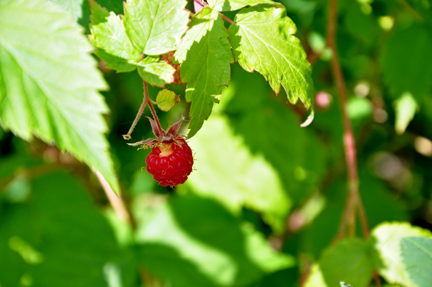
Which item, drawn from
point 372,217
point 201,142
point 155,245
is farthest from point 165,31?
point 372,217

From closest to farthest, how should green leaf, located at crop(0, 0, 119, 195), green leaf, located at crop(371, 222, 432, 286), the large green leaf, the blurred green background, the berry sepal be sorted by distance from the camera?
green leaf, located at crop(0, 0, 119, 195) < the berry sepal < green leaf, located at crop(371, 222, 432, 286) < the blurred green background < the large green leaf

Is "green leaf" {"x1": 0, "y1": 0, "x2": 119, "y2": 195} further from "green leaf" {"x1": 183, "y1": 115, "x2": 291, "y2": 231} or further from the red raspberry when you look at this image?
"green leaf" {"x1": 183, "y1": 115, "x2": 291, "y2": 231}

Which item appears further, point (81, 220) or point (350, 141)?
point (81, 220)

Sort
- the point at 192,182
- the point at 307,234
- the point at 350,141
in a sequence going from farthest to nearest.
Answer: the point at 307,234, the point at 192,182, the point at 350,141

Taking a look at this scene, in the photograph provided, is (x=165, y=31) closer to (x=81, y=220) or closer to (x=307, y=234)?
(x=81, y=220)

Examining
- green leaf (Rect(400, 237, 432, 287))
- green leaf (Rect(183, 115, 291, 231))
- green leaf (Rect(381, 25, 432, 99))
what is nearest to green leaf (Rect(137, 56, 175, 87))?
green leaf (Rect(400, 237, 432, 287))

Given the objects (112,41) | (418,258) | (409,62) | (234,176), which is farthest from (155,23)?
(409,62)

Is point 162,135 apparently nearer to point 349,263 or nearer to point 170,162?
point 170,162
